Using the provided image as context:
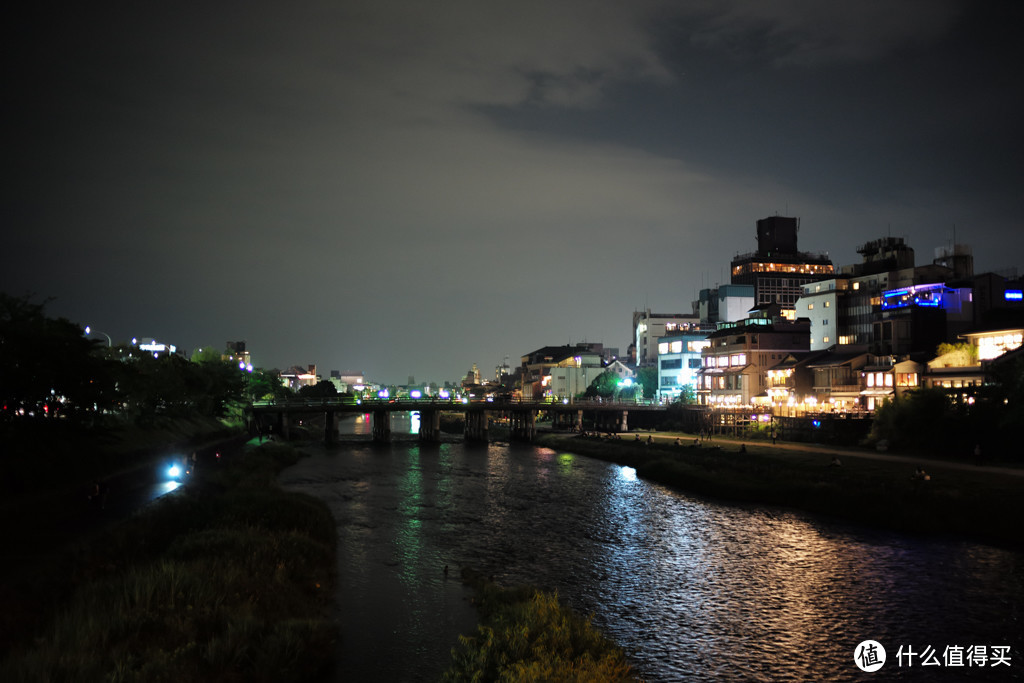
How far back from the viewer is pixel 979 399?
51.2 meters

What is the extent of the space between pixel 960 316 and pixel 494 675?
84400 millimetres

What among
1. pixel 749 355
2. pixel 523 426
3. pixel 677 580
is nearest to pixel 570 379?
pixel 523 426

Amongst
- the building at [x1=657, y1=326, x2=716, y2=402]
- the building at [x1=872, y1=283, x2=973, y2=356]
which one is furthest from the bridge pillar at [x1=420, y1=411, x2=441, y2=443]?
the building at [x1=872, y1=283, x2=973, y2=356]

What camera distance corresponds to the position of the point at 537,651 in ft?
50.9

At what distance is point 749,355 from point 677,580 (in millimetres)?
72767

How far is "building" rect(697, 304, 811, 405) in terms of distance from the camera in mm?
92500

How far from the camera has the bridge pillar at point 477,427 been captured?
333 feet

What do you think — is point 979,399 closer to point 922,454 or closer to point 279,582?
point 922,454

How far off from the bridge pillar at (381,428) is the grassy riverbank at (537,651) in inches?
3071

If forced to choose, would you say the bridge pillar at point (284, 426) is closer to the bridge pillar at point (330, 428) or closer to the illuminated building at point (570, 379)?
the bridge pillar at point (330, 428)

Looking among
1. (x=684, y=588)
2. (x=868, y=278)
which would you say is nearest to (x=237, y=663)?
(x=684, y=588)

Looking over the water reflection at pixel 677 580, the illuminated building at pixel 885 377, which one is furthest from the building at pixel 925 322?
the water reflection at pixel 677 580

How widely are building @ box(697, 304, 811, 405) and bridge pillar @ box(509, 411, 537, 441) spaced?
24.9 meters

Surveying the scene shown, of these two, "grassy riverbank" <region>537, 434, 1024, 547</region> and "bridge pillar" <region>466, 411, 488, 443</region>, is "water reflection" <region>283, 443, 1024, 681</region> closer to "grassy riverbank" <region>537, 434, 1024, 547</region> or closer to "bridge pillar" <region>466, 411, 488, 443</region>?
"grassy riverbank" <region>537, 434, 1024, 547</region>
